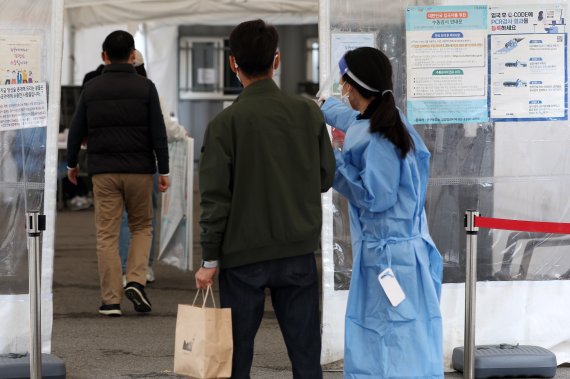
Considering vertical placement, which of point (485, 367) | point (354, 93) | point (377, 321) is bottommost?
point (485, 367)

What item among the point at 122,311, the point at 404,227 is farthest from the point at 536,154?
the point at 122,311

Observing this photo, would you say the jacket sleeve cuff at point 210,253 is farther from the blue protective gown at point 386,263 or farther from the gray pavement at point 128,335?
the gray pavement at point 128,335

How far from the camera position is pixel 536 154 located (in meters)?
6.12

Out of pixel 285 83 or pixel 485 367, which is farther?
pixel 285 83

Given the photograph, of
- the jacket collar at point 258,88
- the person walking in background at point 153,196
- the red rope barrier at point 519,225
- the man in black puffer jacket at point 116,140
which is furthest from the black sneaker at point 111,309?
the jacket collar at point 258,88

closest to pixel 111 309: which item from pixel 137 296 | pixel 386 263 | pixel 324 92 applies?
pixel 137 296

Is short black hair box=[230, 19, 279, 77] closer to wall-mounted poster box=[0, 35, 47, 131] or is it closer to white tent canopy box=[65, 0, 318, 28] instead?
wall-mounted poster box=[0, 35, 47, 131]

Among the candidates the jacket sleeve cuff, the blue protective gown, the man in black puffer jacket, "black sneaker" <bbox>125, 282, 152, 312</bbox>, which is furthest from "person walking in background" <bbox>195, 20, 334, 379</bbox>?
"black sneaker" <bbox>125, 282, 152, 312</bbox>

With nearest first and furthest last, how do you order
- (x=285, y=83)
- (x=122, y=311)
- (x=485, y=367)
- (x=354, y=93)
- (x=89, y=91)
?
(x=354, y=93) < (x=485, y=367) < (x=89, y=91) < (x=122, y=311) < (x=285, y=83)

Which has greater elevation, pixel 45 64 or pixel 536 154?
pixel 45 64

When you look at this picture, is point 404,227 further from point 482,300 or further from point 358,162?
point 482,300

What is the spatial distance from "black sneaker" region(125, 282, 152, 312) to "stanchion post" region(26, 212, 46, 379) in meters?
2.19

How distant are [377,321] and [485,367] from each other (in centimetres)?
150

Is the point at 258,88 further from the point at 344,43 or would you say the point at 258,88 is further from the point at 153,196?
the point at 153,196
